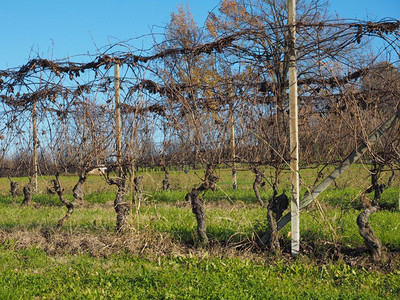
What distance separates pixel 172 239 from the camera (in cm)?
644

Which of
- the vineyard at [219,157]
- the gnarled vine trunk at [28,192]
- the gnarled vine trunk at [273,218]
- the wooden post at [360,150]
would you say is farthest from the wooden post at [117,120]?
the gnarled vine trunk at [28,192]

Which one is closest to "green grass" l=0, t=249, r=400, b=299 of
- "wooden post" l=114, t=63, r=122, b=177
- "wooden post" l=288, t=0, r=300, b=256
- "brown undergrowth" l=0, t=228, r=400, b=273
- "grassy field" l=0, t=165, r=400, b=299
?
"grassy field" l=0, t=165, r=400, b=299

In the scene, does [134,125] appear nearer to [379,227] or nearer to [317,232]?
[317,232]

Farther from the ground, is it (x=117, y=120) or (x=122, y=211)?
(x=117, y=120)

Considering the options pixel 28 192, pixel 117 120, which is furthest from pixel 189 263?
pixel 28 192

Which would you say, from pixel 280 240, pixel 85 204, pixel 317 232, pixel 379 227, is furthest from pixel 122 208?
pixel 85 204

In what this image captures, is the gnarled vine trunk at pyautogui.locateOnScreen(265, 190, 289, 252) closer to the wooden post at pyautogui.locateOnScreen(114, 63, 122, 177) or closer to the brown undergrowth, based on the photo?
the brown undergrowth

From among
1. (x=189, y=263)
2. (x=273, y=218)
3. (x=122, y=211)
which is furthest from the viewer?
(x=122, y=211)

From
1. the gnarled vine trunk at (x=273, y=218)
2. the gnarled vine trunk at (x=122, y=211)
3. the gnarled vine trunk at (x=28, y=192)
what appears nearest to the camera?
the gnarled vine trunk at (x=273, y=218)

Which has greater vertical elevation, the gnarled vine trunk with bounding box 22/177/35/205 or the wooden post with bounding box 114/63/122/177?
the wooden post with bounding box 114/63/122/177

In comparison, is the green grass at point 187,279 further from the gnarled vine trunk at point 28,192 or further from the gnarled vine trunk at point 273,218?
the gnarled vine trunk at point 28,192

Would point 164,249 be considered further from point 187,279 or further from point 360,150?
point 360,150

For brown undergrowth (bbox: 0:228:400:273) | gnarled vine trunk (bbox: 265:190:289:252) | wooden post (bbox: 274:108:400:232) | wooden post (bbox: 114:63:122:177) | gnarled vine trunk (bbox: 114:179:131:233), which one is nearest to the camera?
wooden post (bbox: 274:108:400:232)

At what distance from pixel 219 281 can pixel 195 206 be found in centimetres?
185
